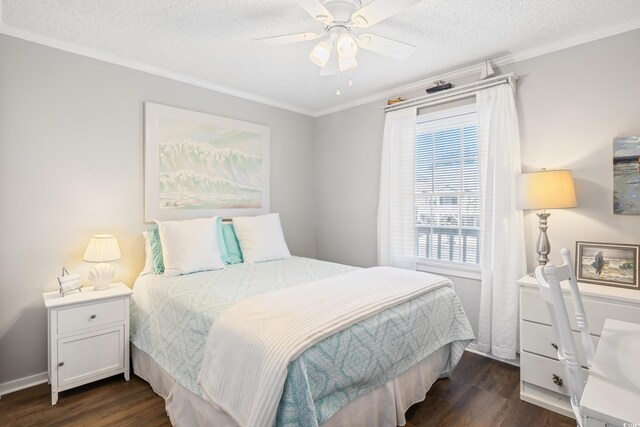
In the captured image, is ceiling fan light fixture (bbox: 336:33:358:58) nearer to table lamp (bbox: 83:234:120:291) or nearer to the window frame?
the window frame

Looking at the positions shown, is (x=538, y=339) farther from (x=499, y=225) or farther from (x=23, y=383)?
(x=23, y=383)

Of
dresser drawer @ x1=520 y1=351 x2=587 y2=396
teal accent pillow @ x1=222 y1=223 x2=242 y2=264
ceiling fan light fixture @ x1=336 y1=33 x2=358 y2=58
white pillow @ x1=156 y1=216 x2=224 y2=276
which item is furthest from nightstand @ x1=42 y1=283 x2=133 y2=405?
dresser drawer @ x1=520 y1=351 x2=587 y2=396

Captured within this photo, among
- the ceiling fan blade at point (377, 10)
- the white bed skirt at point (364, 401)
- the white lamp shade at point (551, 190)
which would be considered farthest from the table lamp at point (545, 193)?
the ceiling fan blade at point (377, 10)

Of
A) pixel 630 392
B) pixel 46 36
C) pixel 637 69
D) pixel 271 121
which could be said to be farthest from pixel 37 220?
pixel 637 69

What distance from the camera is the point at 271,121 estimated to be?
12.7 ft

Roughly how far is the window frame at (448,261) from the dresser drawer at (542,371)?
33.3 inches

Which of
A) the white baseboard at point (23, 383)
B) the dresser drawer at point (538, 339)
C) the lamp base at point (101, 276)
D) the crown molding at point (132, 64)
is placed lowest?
the white baseboard at point (23, 383)

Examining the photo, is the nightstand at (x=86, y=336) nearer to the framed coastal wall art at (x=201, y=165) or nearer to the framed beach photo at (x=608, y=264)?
the framed coastal wall art at (x=201, y=165)

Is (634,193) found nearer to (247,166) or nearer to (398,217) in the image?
(398,217)

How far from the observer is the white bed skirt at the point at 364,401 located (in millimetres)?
1617

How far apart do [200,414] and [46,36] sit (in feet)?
8.98

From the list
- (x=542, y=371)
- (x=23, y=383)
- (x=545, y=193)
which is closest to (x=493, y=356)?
(x=542, y=371)

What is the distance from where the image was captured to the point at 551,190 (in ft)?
7.22

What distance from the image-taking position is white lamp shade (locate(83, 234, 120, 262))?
94.9 inches
